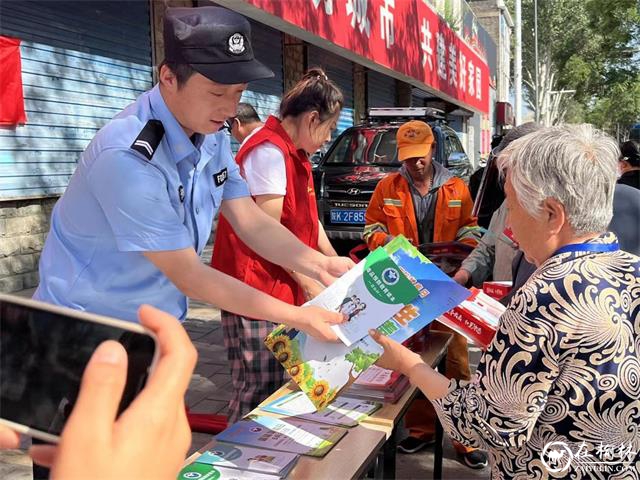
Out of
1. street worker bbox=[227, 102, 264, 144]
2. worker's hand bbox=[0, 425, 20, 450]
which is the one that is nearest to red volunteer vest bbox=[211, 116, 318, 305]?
worker's hand bbox=[0, 425, 20, 450]

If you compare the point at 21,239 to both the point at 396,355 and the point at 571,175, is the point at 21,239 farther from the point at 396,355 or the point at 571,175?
the point at 571,175

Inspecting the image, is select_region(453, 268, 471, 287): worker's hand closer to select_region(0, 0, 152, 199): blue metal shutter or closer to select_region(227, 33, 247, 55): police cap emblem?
select_region(227, 33, 247, 55): police cap emblem

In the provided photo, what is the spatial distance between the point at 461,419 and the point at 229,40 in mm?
1142

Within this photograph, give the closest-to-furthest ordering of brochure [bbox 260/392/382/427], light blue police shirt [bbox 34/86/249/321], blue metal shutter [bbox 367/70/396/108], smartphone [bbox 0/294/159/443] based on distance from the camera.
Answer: smartphone [bbox 0/294/159/443], light blue police shirt [bbox 34/86/249/321], brochure [bbox 260/392/382/427], blue metal shutter [bbox 367/70/396/108]

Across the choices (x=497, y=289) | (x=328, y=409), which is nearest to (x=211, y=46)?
(x=328, y=409)

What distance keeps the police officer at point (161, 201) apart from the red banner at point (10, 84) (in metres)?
4.85

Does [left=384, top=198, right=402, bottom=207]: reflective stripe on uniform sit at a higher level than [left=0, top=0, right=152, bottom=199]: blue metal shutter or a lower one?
lower

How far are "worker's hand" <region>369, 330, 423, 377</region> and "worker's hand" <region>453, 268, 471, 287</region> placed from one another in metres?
1.50

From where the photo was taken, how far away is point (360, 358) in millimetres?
1881

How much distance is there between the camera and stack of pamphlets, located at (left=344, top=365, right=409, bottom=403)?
7.29 feet

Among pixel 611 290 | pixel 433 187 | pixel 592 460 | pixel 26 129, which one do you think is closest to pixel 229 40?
pixel 611 290

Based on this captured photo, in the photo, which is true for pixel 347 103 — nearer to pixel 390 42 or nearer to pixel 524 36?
pixel 390 42

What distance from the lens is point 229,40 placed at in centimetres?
174
